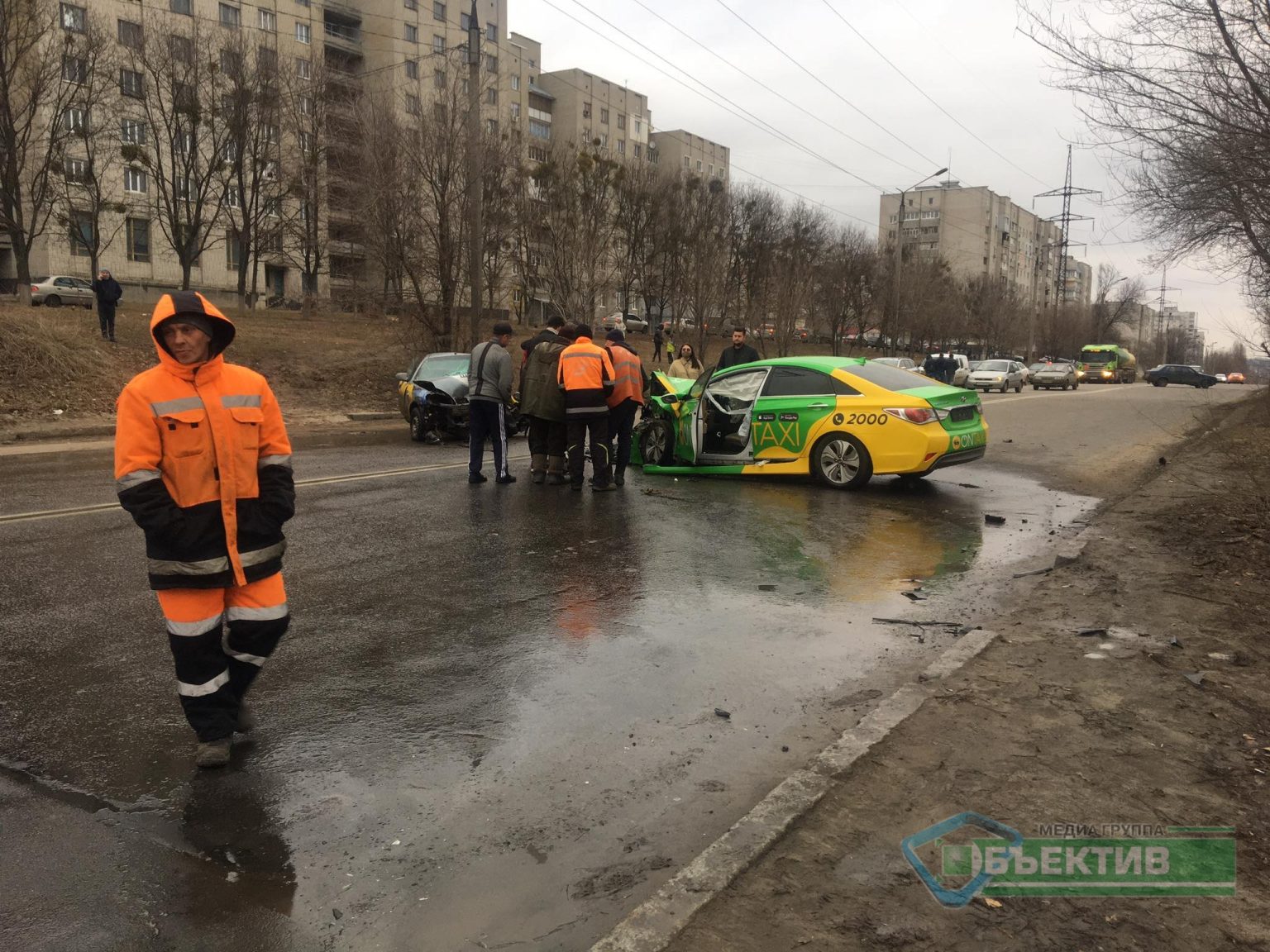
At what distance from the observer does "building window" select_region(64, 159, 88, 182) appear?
35062 mm

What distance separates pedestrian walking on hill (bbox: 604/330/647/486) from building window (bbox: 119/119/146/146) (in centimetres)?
3480

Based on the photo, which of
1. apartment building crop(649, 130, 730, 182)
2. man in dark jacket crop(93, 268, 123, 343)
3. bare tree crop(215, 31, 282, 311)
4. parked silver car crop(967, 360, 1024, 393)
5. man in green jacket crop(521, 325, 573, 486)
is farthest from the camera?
apartment building crop(649, 130, 730, 182)

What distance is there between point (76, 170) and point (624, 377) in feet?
128

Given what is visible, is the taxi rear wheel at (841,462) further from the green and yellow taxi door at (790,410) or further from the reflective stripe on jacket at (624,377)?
the reflective stripe on jacket at (624,377)

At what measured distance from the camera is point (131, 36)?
36.2 metres

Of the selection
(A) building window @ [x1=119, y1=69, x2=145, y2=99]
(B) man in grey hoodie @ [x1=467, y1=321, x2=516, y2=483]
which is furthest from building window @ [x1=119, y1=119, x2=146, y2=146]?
(B) man in grey hoodie @ [x1=467, y1=321, x2=516, y2=483]

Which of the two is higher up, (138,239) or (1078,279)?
(1078,279)

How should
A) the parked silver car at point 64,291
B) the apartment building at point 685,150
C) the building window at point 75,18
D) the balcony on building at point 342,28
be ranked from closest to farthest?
the building window at point 75,18
the parked silver car at point 64,291
the balcony on building at point 342,28
the apartment building at point 685,150

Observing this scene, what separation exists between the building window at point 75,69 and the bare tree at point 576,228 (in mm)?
15886

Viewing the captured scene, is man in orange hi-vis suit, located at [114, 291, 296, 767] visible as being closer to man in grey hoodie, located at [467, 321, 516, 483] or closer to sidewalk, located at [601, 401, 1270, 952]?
sidewalk, located at [601, 401, 1270, 952]

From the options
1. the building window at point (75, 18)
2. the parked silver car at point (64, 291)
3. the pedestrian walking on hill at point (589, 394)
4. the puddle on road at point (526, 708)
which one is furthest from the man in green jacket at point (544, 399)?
the parked silver car at point (64, 291)

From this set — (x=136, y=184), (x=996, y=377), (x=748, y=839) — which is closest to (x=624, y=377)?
(x=748, y=839)

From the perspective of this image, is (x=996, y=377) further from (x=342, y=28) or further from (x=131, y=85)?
(x=342, y=28)

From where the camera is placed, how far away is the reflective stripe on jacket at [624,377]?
10.5 m
